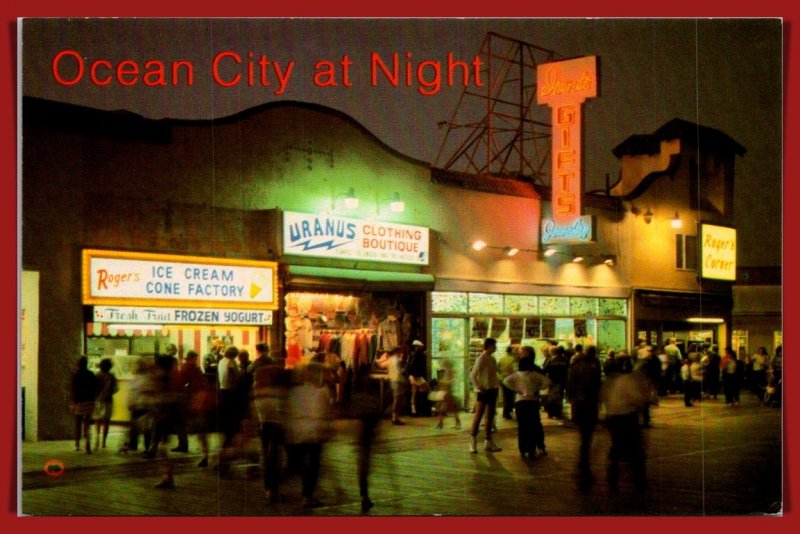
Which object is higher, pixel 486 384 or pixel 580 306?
pixel 580 306

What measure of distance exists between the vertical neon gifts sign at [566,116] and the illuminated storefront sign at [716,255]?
271 cm

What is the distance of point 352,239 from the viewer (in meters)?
21.6

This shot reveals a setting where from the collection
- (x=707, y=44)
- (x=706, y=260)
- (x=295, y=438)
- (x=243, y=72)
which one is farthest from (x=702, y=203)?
(x=295, y=438)

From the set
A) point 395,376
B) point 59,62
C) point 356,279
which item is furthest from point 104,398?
point 395,376

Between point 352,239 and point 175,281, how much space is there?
4.57m

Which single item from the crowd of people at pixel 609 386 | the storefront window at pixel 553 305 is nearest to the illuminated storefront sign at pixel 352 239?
the crowd of people at pixel 609 386

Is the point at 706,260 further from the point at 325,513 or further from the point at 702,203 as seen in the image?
the point at 325,513

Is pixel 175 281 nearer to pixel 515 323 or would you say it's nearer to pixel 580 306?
pixel 515 323

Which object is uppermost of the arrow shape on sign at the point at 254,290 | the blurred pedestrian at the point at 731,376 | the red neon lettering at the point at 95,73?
the red neon lettering at the point at 95,73

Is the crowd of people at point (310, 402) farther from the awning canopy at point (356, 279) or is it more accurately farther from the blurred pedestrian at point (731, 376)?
the blurred pedestrian at point (731, 376)

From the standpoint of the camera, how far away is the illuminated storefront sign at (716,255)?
21.6 meters

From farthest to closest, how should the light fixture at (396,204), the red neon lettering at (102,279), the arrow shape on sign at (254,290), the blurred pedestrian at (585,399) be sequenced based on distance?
the light fixture at (396,204), the arrow shape on sign at (254,290), the red neon lettering at (102,279), the blurred pedestrian at (585,399)

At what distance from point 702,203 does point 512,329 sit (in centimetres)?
531

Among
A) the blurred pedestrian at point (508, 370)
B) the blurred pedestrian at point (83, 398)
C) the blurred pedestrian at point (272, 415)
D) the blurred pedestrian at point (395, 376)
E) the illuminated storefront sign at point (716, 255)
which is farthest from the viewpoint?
the blurred pedestrian at point (508, 370)
